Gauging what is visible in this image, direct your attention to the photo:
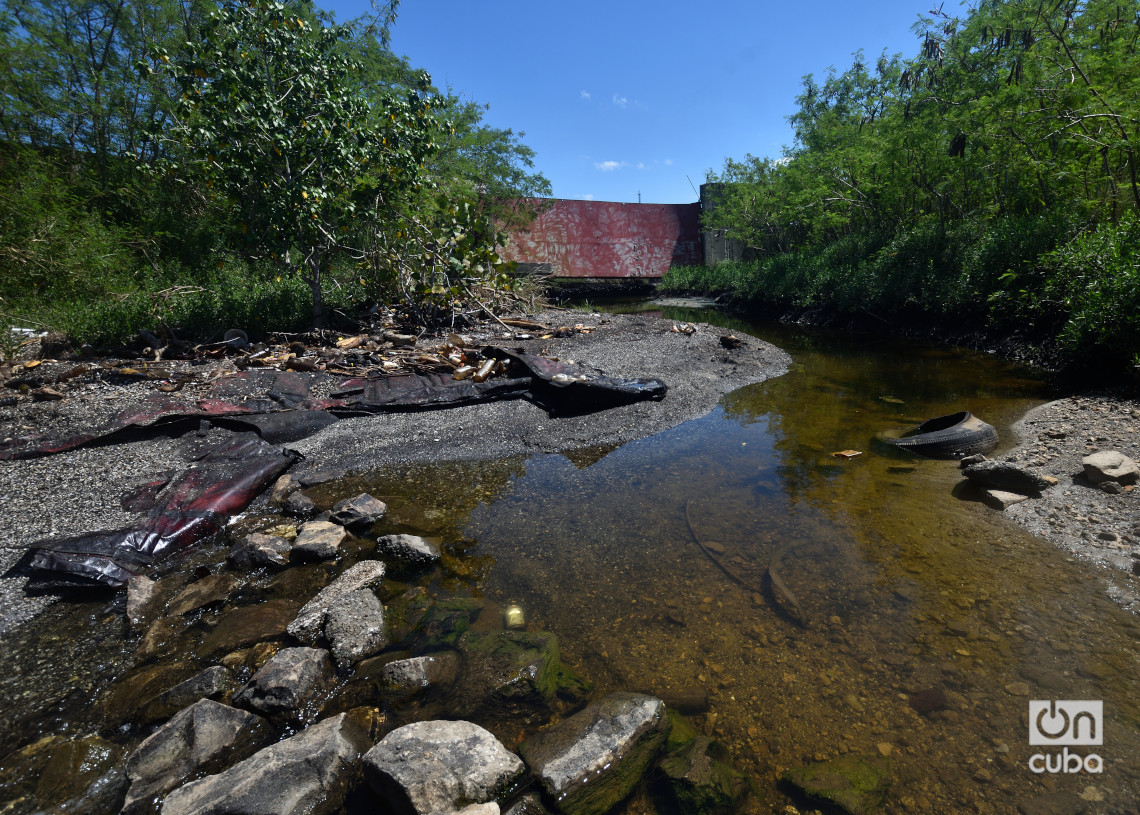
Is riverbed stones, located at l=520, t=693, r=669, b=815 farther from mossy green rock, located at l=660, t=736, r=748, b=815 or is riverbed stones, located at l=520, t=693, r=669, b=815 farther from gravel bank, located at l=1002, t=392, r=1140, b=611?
gravel bank, located at l=1002, t=392, r=1140, b=611

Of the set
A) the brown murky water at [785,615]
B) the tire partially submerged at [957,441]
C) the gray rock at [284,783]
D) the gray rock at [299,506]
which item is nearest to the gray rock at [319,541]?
the brown murky water at [785,615]

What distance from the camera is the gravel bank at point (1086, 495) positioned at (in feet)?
8.21

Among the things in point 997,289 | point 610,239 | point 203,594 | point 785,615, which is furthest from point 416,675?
point 610,239

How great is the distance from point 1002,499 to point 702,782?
2.96 m

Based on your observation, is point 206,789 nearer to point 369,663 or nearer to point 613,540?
point 369,663

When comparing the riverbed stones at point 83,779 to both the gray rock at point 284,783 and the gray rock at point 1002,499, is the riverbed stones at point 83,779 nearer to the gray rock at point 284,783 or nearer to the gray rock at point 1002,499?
the gray rock at point 284,783

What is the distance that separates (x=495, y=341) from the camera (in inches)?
309

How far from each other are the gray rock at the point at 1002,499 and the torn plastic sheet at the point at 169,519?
203 inches

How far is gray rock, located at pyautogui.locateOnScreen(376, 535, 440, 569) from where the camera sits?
2.76 meters

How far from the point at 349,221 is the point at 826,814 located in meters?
7.93

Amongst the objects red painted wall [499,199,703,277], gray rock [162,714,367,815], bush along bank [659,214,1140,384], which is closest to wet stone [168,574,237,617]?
gray rock [162,714,367,815]

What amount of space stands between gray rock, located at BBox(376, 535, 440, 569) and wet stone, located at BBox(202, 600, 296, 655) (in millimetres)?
538

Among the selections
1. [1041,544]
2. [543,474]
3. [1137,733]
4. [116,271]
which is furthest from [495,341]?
[1137,733]

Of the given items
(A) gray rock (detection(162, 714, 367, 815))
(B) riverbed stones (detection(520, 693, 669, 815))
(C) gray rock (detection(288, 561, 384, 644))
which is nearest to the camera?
(A) gray rock (detection(162, 714, 367, 815))
